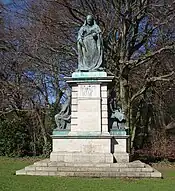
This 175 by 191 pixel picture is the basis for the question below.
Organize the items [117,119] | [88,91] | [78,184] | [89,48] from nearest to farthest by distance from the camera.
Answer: [78,184]
[88,91]
[117,119]
[89,48]

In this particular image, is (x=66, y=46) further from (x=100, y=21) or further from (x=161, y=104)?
(x=161, y=104)

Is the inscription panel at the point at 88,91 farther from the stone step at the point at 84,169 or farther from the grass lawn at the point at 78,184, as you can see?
the grass lawn at the point at 78,184

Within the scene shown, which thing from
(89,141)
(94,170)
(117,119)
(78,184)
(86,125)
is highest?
(117,119)

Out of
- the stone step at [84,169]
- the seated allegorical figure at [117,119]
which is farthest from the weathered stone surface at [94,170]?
the seated allegorical figure at [117,119]

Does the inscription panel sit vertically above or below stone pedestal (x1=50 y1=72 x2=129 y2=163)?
above

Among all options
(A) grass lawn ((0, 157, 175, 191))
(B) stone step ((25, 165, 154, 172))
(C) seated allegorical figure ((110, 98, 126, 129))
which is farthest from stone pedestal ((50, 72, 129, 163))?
(A) grass lawn ((0, 157, 175, 191))

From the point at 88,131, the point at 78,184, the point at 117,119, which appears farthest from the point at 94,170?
the point at 117,119

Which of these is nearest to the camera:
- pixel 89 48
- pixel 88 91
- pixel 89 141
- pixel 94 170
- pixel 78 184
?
pixel 78 184

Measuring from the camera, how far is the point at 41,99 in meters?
27.0

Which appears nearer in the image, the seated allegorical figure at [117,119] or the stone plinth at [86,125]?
the stone plinth at [86,125]

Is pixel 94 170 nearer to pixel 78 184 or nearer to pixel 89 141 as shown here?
pixel 89 141

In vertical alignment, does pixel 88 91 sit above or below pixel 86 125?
above

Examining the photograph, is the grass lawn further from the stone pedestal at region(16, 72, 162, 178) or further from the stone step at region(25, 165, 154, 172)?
the stone pedestal at region(16, 72, 162, 178)

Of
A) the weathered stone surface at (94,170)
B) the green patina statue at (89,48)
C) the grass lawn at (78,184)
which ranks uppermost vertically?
the green patina statue at (89,48)
